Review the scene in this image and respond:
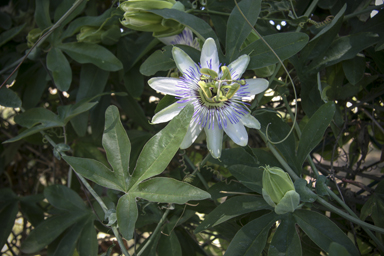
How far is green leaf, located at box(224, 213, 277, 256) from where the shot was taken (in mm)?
936

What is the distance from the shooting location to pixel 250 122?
97 centimetres

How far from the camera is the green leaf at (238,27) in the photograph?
1007 millimetres

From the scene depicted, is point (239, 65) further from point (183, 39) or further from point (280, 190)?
point (280, 190)

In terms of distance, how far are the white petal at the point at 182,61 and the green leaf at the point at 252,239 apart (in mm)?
541

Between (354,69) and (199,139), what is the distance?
2.52 ft

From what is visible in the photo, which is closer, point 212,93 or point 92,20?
point 212,93

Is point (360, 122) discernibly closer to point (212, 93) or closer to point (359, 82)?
point (359, 82)

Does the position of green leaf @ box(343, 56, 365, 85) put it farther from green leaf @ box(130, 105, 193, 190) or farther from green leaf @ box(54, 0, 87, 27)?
green leaf @ box(54, 0, 87, 27)

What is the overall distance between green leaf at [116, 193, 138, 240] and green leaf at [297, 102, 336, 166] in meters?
0.57

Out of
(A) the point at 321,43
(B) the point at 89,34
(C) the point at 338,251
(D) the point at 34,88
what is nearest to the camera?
(C) the point at 338,251

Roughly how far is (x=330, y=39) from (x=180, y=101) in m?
0.62

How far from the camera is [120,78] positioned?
137 centimetres

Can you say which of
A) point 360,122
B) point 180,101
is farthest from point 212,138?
point 360,122

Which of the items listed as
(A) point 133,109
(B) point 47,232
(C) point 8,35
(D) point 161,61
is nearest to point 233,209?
(D) point 161,61
